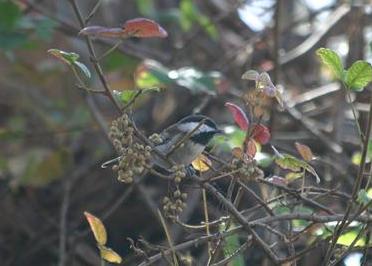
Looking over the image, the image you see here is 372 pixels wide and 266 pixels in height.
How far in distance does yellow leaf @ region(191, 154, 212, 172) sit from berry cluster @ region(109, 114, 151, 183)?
36 centimetres

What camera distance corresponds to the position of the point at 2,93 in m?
4.47

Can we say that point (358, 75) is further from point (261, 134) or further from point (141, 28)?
point (141, 28)

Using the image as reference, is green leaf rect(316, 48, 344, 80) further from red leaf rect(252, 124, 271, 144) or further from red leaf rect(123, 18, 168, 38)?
red leaf rect(123, 18, 168, 38)

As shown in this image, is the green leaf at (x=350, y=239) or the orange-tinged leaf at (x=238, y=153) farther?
the green leaf at (x=350, y=239)

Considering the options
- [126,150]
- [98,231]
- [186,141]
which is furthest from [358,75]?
[98,231]

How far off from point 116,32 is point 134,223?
1.93m

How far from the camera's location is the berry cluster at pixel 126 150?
1787mm

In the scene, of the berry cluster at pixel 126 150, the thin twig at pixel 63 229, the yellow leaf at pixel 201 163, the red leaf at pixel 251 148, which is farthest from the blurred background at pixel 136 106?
the berry cluster at pixel 126 150

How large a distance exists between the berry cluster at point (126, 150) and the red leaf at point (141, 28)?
0.90ft

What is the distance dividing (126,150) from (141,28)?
0.35 meters

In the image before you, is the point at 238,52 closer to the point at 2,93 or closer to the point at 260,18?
the point at 260,18

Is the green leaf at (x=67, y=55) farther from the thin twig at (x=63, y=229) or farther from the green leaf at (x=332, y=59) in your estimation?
the thin twig at (x=63, y=229)

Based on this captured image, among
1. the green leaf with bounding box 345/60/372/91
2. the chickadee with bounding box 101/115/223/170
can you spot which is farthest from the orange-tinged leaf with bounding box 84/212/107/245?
the green leaf with bounding box 345/60/372/91

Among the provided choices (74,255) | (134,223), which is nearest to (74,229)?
(74,255)
